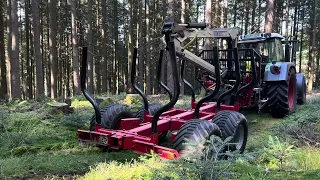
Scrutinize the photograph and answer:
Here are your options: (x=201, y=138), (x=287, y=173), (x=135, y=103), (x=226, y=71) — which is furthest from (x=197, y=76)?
(x=287, y=173)

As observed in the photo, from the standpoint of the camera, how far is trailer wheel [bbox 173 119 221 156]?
420 centimetres

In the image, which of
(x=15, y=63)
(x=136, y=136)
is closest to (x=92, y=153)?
(x=136, y=136)

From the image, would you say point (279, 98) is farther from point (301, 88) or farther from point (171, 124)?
point (171, 124)

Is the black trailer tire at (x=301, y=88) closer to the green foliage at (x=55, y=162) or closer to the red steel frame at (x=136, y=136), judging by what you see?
the red steel frame at (x=136, y=136)

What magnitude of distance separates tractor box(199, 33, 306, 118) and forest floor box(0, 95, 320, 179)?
0.48 meters

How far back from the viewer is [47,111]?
863 centimetres

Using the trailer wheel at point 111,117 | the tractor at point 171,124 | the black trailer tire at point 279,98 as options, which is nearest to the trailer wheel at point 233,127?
the tractor at point 171,124

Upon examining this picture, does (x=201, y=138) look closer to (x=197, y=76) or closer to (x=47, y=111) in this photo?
(x=197, y=76)

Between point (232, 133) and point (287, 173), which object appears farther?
point (232, 133)

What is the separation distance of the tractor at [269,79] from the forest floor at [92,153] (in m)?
0.48

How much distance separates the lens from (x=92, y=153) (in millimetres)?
5348

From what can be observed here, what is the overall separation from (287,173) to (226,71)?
211 inches

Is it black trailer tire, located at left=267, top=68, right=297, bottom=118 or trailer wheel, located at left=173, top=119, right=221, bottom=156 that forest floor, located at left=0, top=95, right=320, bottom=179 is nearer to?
black trailer tire, located at left=267, top=68, right=297, bottom=118

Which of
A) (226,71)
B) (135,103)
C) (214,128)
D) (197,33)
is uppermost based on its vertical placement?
(197,33)
